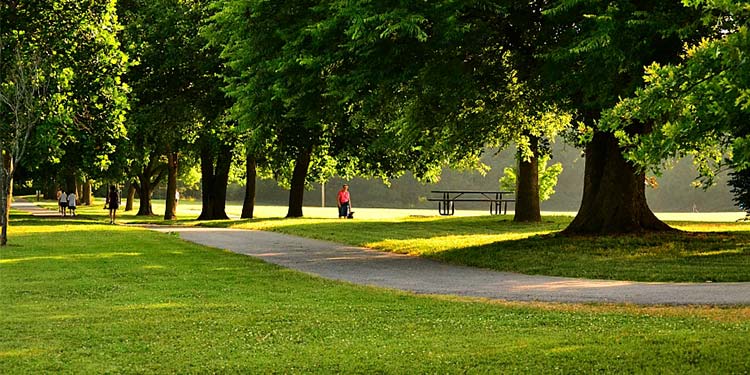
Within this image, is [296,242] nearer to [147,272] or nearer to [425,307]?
[147,272]

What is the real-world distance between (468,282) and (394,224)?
72.5 ft

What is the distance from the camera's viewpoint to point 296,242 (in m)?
28.1

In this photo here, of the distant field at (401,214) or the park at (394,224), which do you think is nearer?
the park at (394,224)

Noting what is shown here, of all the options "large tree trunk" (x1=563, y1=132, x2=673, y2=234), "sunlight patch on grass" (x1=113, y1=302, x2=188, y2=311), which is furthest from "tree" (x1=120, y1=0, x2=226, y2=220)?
"sunlight patch on grass" (x1=113, y1=302, x2=188, y2=311)

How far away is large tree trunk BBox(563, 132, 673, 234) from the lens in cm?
2494

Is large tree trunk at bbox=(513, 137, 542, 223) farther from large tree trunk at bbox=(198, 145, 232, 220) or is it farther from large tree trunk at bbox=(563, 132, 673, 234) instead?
large tree trunk at bbox=(198, 145, 232, 220)

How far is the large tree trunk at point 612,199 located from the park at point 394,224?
0.06 meters

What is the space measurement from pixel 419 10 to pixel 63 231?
57.8ft

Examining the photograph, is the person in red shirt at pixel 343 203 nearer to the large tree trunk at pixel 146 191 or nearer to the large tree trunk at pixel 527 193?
the large tree trunk at pixel 527 193

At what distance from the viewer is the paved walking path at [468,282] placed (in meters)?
14.2

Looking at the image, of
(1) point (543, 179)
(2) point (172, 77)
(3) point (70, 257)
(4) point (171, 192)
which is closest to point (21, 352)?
(3) point (70, 257)

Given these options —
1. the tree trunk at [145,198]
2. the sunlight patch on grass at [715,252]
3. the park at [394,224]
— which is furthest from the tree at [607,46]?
the tree trunk at [145,198]

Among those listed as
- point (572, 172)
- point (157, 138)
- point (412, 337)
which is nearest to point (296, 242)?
point (157, 138)

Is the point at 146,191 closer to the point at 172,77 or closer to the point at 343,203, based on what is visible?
the point at 343,203
